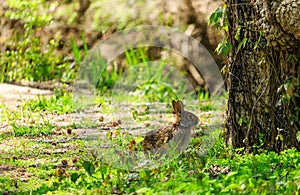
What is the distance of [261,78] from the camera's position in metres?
4.14

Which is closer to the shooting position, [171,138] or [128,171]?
[128,171]

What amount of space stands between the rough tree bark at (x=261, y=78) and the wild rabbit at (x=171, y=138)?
16.1 inches

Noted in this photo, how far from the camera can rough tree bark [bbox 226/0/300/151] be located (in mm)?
4012

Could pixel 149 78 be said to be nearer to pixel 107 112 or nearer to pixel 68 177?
pixel 107 112

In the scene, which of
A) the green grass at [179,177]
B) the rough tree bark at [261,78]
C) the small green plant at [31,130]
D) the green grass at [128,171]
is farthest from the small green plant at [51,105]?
the rough tree bark at [261,78]

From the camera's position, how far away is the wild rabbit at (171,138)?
434 centimetres

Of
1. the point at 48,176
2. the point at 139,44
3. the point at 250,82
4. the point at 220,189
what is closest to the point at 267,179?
the point at 220,189

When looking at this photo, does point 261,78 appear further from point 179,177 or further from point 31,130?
point 31,130

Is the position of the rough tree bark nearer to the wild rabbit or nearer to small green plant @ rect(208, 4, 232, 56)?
small green plant @ rect(208, 4, 232, 56)

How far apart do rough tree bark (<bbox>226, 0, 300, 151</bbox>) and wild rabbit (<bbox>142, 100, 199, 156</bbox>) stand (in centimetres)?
41

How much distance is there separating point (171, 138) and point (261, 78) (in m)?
0.81

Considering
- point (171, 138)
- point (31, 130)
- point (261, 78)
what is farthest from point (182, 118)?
point (31, 130)

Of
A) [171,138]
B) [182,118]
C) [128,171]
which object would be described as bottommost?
[128,171]

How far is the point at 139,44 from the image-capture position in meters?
8.53
